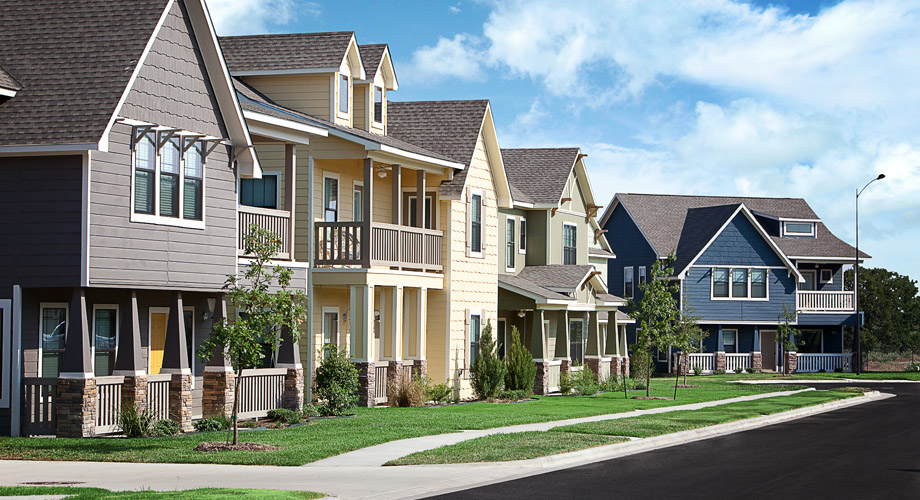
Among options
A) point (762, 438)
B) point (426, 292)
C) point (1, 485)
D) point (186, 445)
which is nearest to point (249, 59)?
point (426, 292)

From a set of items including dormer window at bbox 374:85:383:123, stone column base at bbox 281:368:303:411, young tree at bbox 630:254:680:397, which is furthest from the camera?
young tree at bbox 630:254:680:397

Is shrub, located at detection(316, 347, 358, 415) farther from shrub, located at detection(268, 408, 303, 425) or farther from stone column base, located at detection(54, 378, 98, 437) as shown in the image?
stone column base, located at detection(54, 378, 98, 437)

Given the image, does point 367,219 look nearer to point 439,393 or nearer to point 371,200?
point 371,200

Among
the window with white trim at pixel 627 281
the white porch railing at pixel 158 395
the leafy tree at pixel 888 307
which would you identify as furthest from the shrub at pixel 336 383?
the leafy tree at pixel 888 307

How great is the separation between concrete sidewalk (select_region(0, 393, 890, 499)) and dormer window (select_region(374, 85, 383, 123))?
1854 cm

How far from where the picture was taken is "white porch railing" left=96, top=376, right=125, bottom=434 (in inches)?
868

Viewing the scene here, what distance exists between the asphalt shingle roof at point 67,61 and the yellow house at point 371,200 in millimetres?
4269

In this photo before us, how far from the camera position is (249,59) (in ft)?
113

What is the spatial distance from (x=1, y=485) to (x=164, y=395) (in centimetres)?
832

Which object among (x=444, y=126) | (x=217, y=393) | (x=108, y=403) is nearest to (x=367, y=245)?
(x=217, y=393)

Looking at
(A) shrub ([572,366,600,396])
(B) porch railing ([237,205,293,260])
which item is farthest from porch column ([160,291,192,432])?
(A) shrub ([572,366,600,396])

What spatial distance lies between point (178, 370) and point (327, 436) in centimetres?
361

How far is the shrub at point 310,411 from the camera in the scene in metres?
27.2

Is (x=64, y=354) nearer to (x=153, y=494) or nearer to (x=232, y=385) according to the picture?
(x=232, y=385)
